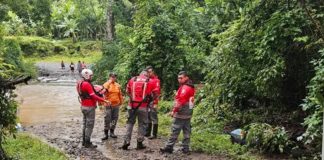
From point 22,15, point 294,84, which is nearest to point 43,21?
point 22,15

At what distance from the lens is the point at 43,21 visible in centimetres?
5334

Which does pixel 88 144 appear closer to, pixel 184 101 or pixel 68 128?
pixel 184 101

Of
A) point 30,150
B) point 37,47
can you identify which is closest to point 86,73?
point 30,150

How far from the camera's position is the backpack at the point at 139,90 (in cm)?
1012

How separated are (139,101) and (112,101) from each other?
5.24 ft

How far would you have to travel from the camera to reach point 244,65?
11.5m

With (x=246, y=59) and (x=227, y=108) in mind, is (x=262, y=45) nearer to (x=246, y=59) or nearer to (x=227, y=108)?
(x=246, y=59)

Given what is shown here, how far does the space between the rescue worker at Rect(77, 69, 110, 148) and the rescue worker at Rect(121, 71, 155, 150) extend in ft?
2.38

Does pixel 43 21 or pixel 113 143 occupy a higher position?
pixel 43 21

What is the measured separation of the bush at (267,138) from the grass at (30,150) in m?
3.89

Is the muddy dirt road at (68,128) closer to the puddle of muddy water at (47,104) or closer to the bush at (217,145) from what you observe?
the puddle of muddy water at (47,104)

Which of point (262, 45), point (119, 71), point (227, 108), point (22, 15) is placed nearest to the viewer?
point (262, 45)

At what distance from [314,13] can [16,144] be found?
7.29 metres

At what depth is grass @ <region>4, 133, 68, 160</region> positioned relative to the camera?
30.0 feet
